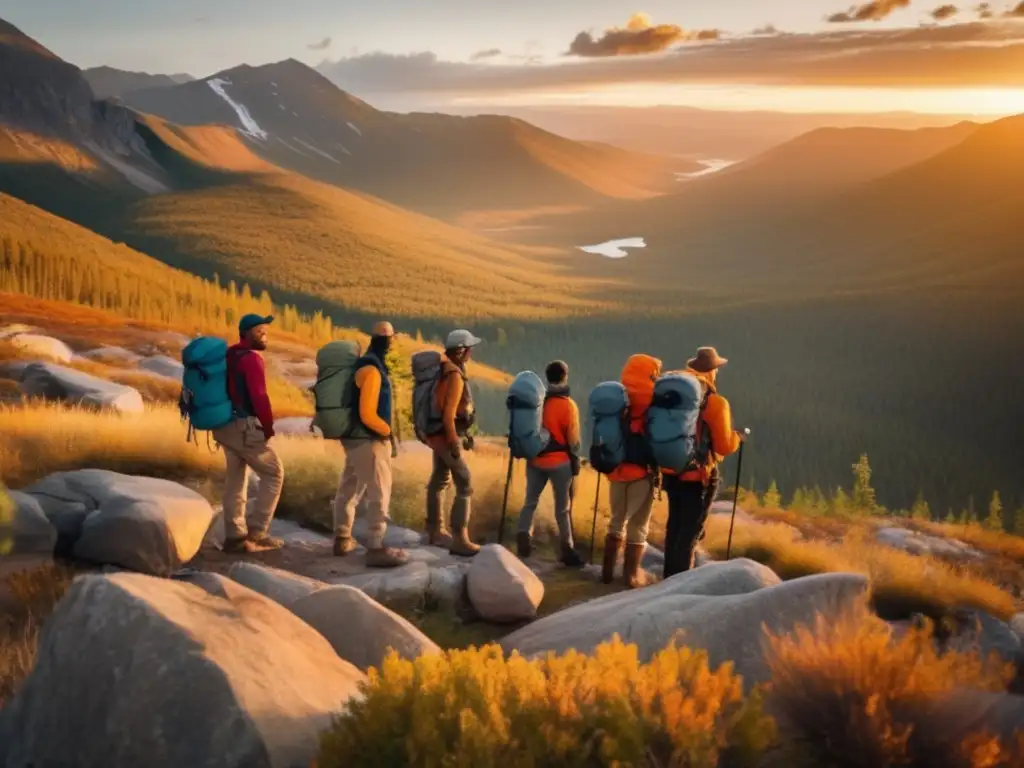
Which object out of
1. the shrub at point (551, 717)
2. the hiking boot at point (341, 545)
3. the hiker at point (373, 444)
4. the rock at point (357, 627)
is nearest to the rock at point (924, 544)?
the hiking boot at point (341, 545)

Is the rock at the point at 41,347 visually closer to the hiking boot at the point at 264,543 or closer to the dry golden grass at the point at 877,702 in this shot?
the hiking boot at the point at 264,543

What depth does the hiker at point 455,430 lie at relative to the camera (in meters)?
10.3

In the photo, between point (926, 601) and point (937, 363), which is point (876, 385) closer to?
point (937, 363)

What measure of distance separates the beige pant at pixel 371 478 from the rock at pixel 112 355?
82.1 feet

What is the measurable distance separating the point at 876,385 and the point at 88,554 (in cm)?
14921

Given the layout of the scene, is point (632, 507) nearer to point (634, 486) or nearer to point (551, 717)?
point (634, 486)

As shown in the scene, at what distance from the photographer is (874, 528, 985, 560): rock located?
27.8 metres

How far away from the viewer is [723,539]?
14625 mm

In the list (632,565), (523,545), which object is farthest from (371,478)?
(632,565)

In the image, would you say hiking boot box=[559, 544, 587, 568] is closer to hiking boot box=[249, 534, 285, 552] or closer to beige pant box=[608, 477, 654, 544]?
beige pant box=[608, 477, 654, 544]

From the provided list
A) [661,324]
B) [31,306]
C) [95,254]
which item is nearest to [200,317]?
[95,254]

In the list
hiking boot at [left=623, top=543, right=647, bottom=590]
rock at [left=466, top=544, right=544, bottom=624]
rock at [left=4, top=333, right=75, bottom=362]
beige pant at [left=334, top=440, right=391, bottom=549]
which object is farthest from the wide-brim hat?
rock at [left=4, top=333, right=75, bottom=362]

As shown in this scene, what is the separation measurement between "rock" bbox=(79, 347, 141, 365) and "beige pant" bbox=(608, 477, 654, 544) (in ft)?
87.3

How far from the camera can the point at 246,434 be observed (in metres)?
9.78
